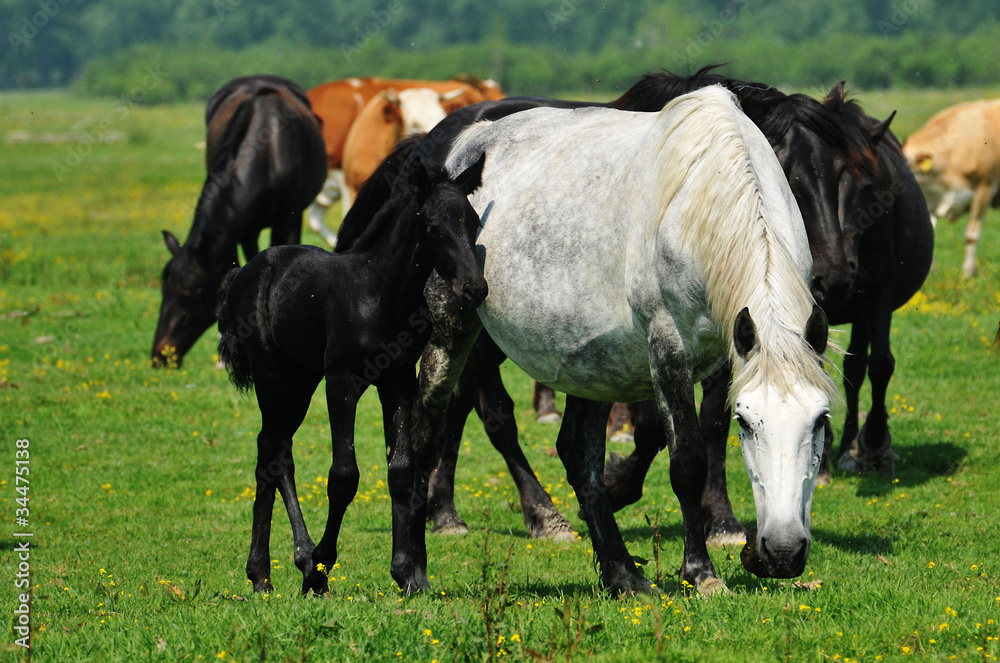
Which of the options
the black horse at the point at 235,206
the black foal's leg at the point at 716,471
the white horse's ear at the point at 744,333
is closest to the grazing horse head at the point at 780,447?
the white horse's ear at the point at 744,333

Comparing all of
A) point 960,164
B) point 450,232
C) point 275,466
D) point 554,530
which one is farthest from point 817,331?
point 960,164

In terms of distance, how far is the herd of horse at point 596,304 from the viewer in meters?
4.49

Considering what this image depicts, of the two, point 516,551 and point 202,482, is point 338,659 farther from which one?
point 202,482

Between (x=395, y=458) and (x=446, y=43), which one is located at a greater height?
(x=395, y=458)

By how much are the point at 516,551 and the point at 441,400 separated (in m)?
1.20

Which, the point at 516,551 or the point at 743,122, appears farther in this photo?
the point at 516,551

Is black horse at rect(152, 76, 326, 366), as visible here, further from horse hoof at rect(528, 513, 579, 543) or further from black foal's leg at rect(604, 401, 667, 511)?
black foal's leg at rect(604, 401, 667, 511)

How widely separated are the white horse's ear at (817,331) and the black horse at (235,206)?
28.8 feet

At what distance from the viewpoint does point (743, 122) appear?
5184mm

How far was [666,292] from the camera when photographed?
492 centimetres

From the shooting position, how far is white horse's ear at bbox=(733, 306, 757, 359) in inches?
168

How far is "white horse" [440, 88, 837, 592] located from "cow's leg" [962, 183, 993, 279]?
11.9 m

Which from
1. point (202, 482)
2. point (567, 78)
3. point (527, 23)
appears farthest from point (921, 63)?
point (527, 23)

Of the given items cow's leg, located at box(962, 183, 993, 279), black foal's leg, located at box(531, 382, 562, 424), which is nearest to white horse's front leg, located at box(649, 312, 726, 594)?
black foal's leg, located at box(531, 382, 562, 424)
